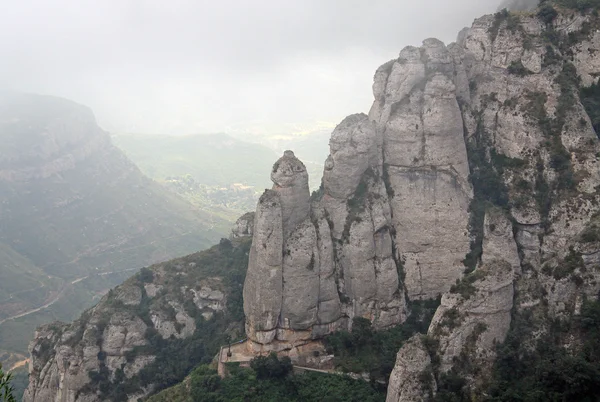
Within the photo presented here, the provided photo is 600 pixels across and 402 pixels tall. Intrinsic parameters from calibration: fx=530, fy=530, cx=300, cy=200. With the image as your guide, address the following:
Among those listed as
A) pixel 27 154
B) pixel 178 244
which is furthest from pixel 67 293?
pixel 27 154

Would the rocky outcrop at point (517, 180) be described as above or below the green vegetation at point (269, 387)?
above

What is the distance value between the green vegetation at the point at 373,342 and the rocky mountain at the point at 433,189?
1.27 ft

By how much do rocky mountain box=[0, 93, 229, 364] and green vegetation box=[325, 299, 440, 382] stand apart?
69953 mm

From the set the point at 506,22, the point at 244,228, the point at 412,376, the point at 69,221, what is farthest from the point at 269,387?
the point at 69,221

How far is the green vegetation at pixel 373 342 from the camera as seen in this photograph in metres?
41.7

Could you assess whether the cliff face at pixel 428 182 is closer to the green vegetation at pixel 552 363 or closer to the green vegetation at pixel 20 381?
the green vegetation at pixel 552 363

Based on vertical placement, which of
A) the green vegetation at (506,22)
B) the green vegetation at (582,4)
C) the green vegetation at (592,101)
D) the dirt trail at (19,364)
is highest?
the green vegetation at (582,4)

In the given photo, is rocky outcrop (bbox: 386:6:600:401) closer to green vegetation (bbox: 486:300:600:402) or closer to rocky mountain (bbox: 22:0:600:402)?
rocky mountain (bbox: 22:0:600:402)

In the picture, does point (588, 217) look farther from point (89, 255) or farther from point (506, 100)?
point (89, 255)

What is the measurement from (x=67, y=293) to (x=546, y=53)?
104m

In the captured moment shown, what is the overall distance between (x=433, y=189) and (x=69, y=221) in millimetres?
125436

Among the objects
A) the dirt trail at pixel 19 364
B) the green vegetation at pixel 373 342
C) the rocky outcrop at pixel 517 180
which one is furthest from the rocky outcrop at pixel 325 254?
the dirt trail at pixel 19 364

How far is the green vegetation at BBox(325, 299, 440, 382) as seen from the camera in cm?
4169

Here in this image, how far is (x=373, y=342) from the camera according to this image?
4425cm
